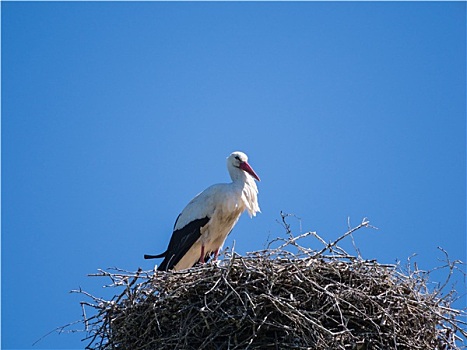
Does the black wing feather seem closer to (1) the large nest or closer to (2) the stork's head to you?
(2) the stork's head

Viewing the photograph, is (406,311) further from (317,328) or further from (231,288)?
(231,288)

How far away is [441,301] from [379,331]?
0.63 meters

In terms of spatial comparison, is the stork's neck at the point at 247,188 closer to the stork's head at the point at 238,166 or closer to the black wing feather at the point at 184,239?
the stork's head at the point at 238,166

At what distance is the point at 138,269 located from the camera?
237 inches

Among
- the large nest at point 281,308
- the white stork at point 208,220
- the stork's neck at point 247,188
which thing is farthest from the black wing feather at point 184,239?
the large nest at point 281,308

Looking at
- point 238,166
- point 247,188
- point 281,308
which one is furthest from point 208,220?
point 281,308

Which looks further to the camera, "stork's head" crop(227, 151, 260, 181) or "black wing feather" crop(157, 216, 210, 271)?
"stork's head" crop(227, 151, 260, 181)

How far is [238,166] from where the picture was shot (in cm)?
875

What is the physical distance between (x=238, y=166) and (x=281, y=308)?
10.9 feet

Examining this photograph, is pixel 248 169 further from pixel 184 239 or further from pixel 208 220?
pixel 184 239

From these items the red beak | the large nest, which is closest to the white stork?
the red beak

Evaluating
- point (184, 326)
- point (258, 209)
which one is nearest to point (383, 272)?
point (184, 326)

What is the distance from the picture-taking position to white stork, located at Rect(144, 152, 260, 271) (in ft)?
27.4

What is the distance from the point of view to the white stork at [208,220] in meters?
8.35
